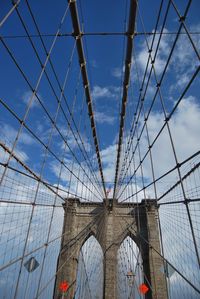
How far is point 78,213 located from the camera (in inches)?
656

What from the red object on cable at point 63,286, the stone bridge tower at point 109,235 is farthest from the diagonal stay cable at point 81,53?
the red object on cable at point 63,286

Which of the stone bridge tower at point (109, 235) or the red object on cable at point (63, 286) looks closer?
the red object on cable at point (63, 286)

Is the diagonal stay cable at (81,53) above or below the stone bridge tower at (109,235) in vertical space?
above

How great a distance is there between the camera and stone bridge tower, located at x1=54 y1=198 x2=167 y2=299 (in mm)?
13346

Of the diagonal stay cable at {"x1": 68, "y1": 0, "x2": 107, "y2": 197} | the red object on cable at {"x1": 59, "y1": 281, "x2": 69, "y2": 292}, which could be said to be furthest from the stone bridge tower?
the diagonal stay cable at {"x1": 68, "y1": 0, "x2": 107, "y2": 197}

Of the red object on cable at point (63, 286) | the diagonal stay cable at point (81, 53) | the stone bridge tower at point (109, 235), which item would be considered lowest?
the red object on cable at point (63, 286)

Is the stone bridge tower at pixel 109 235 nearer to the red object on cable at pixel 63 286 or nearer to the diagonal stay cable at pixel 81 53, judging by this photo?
the red object on cable at pixel 63 286

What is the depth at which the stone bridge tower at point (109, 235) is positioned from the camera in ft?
43.8

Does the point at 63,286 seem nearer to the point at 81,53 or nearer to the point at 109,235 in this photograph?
the point at 109,235

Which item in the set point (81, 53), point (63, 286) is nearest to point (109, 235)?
point (63, 286)

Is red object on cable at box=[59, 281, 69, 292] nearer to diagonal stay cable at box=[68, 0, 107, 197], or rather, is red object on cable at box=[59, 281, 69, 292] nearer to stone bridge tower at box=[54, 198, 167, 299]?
stone bridge tower at box=[54, 198, 167, 299]

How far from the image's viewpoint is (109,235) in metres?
15.2

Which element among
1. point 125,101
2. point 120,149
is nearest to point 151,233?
point 120,149

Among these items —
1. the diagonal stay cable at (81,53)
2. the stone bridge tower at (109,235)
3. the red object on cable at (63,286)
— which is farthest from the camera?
the stone bridge tower at (109,235)
